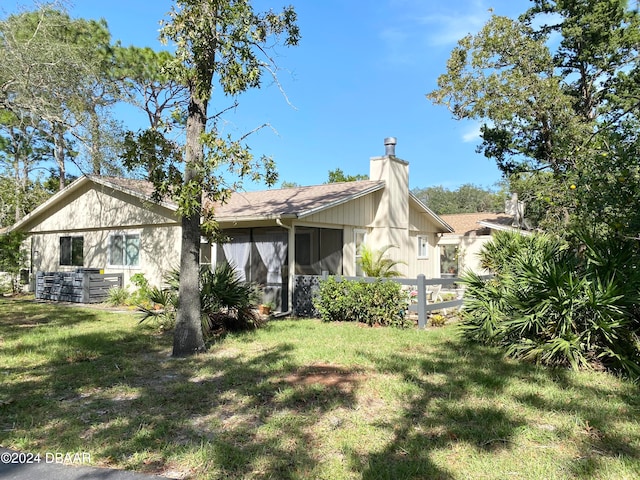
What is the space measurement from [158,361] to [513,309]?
542cm

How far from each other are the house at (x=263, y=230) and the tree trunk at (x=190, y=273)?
3.71 metres

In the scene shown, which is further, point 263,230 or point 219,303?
point 263,230

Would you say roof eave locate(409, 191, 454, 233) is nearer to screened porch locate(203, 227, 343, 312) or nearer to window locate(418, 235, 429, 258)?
window locate(418, 235, 429, 258)

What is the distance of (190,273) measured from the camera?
23.0 ft

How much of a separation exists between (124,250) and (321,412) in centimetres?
1251

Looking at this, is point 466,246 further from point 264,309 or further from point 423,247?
point 264,309

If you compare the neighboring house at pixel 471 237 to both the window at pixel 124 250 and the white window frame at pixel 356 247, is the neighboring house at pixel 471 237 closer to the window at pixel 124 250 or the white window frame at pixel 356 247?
the white window frame at pixel 356 247

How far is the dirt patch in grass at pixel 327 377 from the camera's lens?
5.29 meters

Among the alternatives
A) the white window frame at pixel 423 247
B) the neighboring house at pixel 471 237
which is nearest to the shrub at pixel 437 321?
the white window frame at pixel 423 247

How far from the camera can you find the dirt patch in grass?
5286 mm

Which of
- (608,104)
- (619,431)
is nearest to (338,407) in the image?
(619,431)

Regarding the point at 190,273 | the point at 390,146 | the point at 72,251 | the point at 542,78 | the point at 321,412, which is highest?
the point at 542,78

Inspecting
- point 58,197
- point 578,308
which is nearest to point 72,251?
point 58,197

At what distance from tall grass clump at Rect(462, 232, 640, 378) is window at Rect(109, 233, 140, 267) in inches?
453
